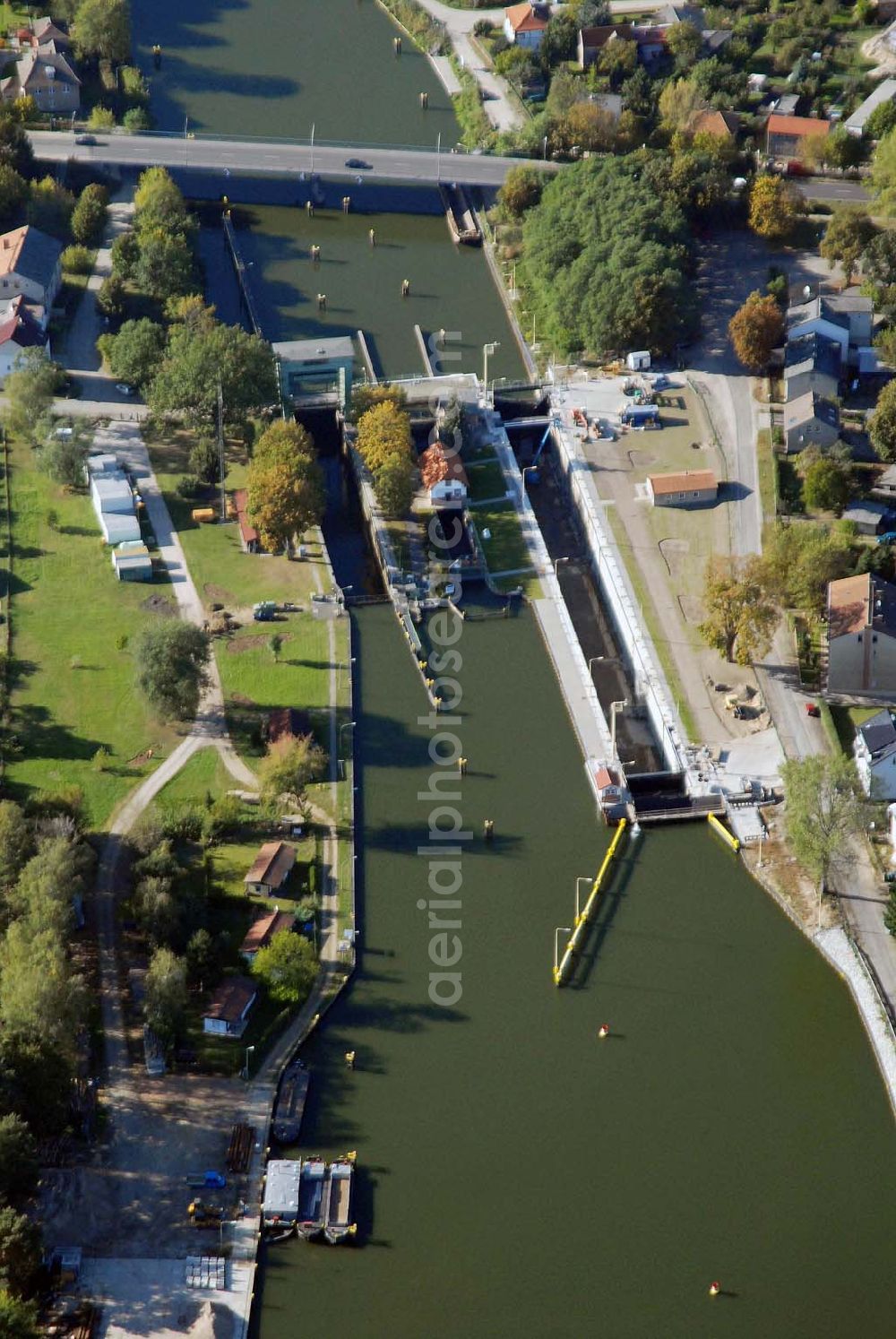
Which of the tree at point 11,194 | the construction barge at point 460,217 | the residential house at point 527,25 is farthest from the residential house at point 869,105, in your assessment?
the tree at point 11,194

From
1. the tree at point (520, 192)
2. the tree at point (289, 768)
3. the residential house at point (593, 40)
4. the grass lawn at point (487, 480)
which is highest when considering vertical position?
the residential house at point (593, 40)

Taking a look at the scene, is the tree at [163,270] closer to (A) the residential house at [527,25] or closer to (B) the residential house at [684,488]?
(B) the residential house at [684,488]

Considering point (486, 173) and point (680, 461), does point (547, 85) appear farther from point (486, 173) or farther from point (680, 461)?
point (680, 461)

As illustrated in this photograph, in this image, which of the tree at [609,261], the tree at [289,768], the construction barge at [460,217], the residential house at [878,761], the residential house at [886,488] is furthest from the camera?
the construction barge at [460,217]

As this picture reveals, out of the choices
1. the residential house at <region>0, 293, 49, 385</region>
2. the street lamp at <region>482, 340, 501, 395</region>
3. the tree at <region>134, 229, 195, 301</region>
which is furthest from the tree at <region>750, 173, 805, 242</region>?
the residential house at <region>0, 293, 49, 385</region>

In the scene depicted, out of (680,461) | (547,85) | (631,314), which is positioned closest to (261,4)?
(547,85)

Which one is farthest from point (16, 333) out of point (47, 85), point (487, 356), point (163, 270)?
point (47, 85)
